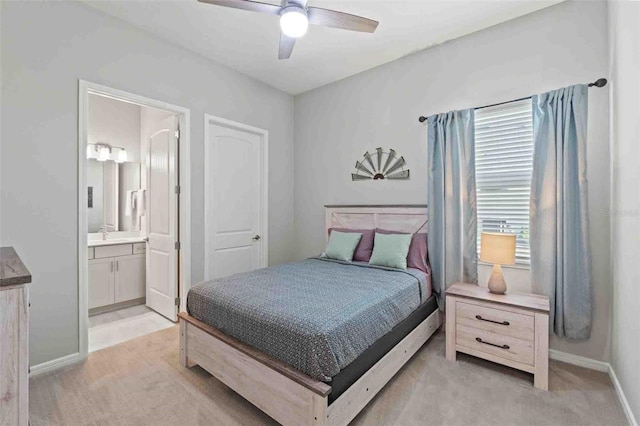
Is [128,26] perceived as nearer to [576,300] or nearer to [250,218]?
[250,218]

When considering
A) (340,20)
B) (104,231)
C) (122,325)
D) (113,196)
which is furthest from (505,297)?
(113,196)

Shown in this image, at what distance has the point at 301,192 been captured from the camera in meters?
4.32

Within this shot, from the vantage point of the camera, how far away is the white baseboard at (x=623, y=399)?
1.66 meters

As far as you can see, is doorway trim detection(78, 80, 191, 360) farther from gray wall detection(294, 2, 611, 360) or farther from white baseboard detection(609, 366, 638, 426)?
white baseboard detection(609, 366, 638, 426)

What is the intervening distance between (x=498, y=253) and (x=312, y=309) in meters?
1.55

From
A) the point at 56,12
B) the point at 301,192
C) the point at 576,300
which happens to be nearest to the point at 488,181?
the point at 576,300

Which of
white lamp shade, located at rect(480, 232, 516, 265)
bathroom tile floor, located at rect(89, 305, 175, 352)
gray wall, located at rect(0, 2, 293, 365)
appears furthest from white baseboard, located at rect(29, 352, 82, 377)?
white lamp shade, located at rect(480, 232, 516, 265)

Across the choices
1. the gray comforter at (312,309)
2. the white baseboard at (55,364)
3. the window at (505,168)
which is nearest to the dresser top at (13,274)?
the gray comforter at (312,309)

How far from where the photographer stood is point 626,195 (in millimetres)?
1803

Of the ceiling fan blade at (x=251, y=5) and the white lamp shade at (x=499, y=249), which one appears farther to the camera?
the white lamp shade at (x=499, y=249)

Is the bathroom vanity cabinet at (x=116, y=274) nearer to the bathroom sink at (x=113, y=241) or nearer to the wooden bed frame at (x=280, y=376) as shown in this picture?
the bathroom sink at (x=113, y=241)

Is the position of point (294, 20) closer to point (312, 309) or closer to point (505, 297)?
point (312, 309)

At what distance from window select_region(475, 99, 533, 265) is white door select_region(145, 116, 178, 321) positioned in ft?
10.4

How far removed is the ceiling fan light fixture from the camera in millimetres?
1845
